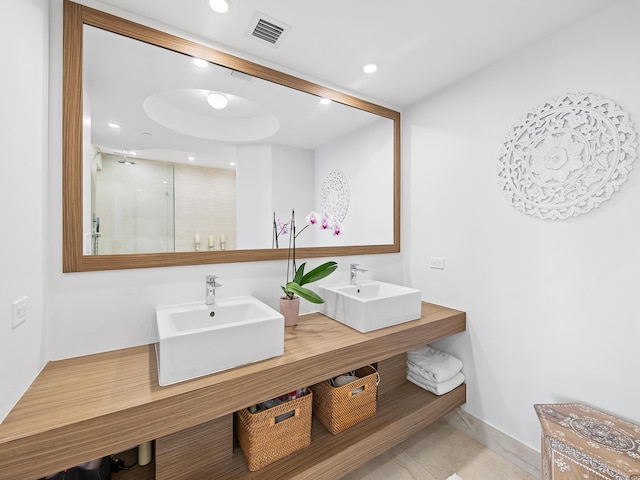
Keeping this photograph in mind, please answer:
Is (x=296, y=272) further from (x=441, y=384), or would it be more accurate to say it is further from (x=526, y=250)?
(x=526, y=250)

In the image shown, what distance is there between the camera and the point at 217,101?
1658 mm

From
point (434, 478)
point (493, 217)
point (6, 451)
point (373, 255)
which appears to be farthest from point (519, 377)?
point (6, 451)

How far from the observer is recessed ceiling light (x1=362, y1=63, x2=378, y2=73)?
1.84m

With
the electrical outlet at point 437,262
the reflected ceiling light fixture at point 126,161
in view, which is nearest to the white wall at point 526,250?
the electrical outlet at point 437,262

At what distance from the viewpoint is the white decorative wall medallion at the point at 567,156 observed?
1361 millimetres

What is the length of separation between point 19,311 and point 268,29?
164 cm

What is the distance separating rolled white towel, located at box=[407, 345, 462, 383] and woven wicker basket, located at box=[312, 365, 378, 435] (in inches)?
17.1

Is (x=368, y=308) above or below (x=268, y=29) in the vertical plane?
below

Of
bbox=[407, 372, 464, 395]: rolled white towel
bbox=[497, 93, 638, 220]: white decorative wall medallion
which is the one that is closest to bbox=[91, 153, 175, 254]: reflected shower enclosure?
bbox=[407, 372, 464, 395]: rolled white towel

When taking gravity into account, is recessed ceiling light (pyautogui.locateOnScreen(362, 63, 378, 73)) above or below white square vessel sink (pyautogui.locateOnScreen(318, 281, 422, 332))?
above

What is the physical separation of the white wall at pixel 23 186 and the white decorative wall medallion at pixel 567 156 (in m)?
2.31

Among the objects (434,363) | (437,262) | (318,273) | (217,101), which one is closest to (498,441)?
(434,363)

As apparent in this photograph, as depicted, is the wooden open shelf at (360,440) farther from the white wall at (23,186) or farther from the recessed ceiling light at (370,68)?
the recessed ceiling light at (370,68)

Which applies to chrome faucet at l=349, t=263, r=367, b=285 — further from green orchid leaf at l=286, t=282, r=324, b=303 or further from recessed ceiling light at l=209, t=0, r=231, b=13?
recessed ceiling light at l=209, t=0, r=231, b=13
